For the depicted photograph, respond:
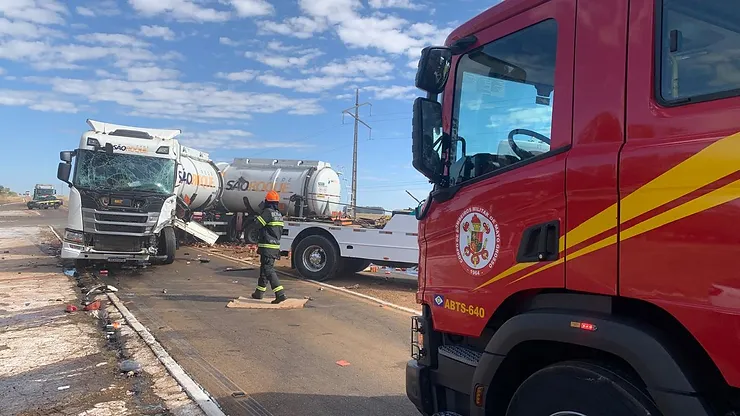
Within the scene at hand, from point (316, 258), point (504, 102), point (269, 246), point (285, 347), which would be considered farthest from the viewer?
point (316, 258)

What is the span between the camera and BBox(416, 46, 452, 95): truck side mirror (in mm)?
3125

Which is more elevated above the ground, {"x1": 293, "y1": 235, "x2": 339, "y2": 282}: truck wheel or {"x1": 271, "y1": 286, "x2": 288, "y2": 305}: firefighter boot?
{"x1": 293, "y1": 235, "x2": 339, "y2": 282}: truck wheel

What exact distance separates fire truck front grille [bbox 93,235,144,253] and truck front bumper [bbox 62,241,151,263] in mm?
106

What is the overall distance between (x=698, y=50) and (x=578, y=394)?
143 centimetres

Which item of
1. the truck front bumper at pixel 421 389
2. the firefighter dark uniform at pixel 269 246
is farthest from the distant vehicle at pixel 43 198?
the truck front bumper at pixel 421 389

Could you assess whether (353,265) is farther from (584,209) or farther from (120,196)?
(584,209)

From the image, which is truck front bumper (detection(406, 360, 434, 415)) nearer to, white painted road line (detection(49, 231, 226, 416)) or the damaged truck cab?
white painted road line (detection(49, 231, 226, 416))

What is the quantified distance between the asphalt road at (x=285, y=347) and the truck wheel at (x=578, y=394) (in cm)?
235

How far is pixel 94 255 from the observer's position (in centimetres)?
1269

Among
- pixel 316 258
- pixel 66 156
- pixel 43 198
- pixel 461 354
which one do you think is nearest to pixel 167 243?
pixel 66 156

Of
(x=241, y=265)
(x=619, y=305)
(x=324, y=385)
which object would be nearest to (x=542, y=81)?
(x=619, y=305)

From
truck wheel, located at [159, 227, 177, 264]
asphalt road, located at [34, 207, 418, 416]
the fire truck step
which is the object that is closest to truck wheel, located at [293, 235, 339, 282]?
asphalt road, located at [34, 207, 418, 416]

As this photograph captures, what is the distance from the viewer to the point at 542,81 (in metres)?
2.78

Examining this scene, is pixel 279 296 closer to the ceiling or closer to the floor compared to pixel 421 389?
closer to the floor
